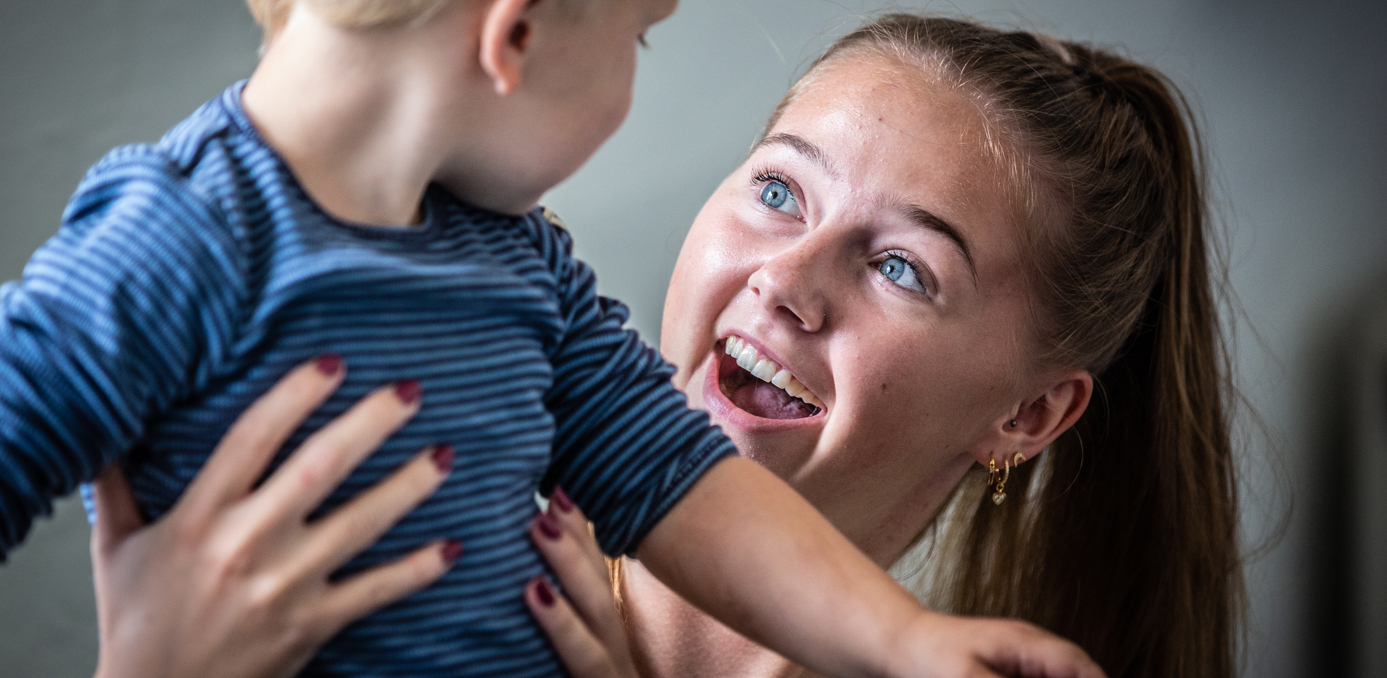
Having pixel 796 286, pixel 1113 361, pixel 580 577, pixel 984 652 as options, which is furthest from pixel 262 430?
pixel 1113 361

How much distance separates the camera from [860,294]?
130 cm

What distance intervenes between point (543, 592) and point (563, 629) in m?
0.03

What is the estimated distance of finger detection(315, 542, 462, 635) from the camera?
0.66 metres

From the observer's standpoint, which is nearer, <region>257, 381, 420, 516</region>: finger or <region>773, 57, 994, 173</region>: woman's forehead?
<region>257, 381, 420, 516</region>: finger

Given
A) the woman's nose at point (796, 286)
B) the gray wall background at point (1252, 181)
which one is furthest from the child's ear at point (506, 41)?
the gray wall background at point (1252, 181)

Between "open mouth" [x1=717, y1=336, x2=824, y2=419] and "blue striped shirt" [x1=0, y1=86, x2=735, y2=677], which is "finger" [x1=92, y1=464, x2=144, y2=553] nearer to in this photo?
"blue striped shirt" [x1=0, y1=86, x2=735, y2=677]

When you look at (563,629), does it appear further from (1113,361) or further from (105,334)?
(1113,361)

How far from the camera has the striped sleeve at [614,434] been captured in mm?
793

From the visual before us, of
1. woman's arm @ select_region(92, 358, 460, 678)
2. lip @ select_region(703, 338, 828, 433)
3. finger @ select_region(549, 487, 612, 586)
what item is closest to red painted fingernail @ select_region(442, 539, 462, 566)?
woman's arm @ select_region(92, 358, 460, 678)

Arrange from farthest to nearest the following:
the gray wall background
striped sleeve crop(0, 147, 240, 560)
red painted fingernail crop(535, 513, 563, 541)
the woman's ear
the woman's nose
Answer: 1. the gray wall background
2. the woman's ear
3. the woman's nose
4. red painted fingernail crop(535, 513, 563, 541)
5. striped sleeve crop(0, 147, 240, 560)

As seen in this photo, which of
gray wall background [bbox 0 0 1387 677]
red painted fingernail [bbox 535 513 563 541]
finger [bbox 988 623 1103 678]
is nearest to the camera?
finger [bbox 988 623 1103 678]

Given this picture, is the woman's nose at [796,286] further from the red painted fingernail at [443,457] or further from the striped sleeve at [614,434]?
the red painted fingernail at [443,457]

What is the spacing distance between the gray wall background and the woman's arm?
1.21 metres

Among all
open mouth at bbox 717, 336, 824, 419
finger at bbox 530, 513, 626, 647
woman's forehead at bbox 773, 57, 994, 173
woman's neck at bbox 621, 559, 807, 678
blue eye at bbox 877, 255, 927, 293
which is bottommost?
woman's neck at bbox 621, 559, 807, 678
